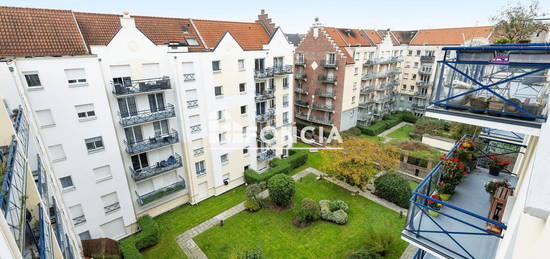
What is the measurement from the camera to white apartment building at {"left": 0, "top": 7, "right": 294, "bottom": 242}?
1669 cm

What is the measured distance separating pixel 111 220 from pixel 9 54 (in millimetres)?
13379

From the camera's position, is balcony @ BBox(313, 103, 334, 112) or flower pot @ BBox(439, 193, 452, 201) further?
balcony @ BBox(313, 103, 334, 112)

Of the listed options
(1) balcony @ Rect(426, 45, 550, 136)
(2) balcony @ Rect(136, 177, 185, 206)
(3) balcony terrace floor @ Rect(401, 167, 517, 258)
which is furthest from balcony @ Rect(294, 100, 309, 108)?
(1) balcony @ Rect(426, 45, 550, 136)

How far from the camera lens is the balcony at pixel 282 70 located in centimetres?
2834

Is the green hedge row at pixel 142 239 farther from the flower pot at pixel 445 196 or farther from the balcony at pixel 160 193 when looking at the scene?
the flower pot at pixel 445 196

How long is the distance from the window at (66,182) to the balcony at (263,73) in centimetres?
1789

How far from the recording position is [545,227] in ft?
9.47

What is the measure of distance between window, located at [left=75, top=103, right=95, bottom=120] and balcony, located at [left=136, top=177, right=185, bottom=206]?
8012 mm

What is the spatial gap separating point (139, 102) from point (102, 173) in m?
6.16

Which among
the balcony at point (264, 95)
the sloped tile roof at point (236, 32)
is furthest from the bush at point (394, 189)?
the sloped tile roof at point (236, 32)

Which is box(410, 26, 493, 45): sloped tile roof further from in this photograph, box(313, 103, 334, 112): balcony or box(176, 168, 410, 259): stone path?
box(176, 168, 410, 259): stone path

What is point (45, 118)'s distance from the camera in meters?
16.4

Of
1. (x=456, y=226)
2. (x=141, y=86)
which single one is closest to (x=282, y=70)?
(x=141, y=86)

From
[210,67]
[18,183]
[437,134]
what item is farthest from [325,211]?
[437,134]
